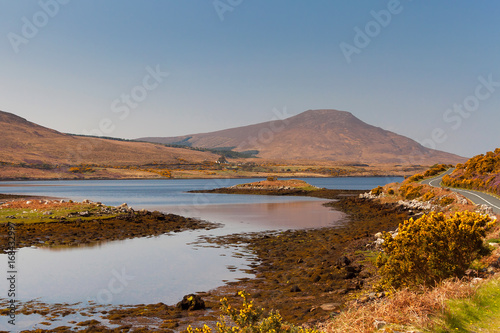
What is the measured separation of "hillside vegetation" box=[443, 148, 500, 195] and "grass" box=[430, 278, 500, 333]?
108 feet

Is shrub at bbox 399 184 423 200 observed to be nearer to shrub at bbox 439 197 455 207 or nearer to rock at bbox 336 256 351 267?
shrub at bbox 439 197 455 207

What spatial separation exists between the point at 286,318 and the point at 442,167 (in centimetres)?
7274

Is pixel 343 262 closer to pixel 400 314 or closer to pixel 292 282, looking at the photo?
pixel 292 282

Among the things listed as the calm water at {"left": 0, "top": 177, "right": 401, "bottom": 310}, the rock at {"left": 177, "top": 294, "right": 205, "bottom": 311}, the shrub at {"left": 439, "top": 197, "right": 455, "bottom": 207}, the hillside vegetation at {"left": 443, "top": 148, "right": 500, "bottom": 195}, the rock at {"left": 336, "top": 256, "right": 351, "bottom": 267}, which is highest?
the hillside vegetation at {"left": 443, "top": 148, "right": 500, "bottom": 195}

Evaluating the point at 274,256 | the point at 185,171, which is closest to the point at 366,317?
the point at 274,256

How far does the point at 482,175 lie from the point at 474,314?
4430 cm

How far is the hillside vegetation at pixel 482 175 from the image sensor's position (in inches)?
1564

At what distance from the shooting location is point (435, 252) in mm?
10445

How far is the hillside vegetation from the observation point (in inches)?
1564

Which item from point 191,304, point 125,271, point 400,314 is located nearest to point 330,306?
point 191,304

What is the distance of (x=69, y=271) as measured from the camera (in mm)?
18297

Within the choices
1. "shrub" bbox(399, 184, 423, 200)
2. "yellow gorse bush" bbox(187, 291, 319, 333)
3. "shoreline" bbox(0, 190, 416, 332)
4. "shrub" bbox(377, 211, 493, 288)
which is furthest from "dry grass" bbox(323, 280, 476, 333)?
"shrub" bbox(399, 184, 423, 200)

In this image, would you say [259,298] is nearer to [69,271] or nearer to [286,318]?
[286,318]

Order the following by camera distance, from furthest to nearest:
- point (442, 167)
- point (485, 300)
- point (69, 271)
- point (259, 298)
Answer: point (442, 167)
point (69, 271)
point (259, 298)
point (485, 300)
